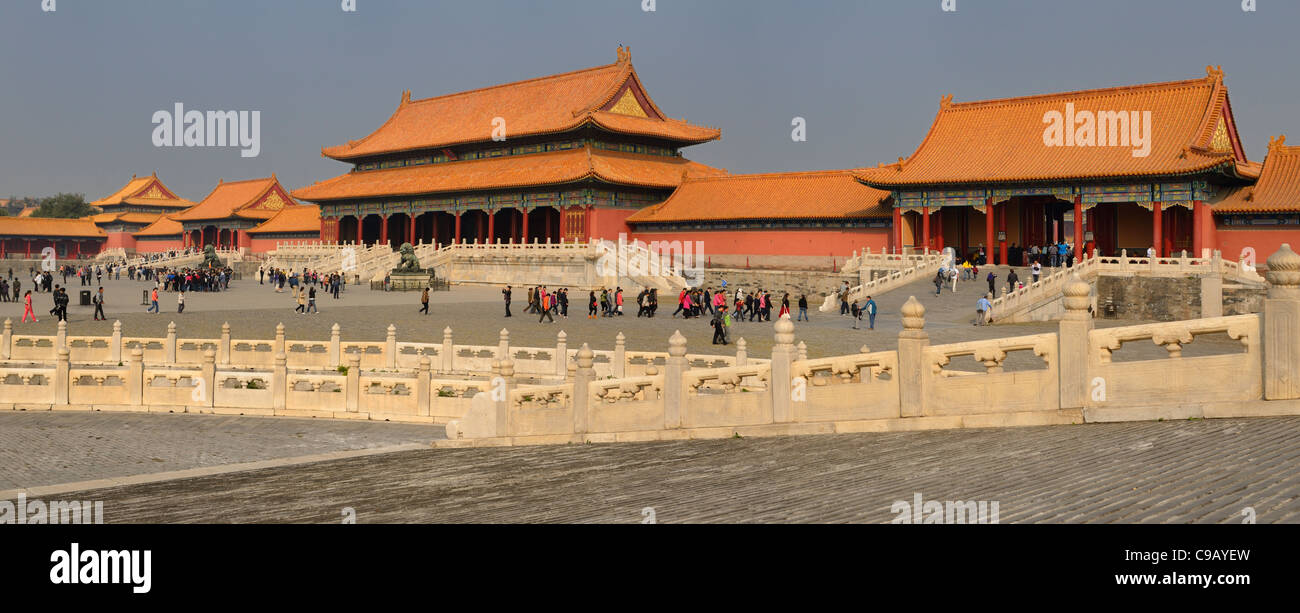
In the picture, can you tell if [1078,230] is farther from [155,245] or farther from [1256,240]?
[155,245]

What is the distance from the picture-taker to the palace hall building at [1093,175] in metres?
38.0

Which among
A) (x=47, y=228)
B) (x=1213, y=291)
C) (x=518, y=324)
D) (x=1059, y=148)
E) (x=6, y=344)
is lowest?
(x=6, y=344)

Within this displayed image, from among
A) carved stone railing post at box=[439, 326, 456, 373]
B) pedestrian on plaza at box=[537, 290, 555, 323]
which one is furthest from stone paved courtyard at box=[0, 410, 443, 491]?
pedestrian on plaza at box=[537, 290, 555, 323]

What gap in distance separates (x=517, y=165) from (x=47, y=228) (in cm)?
5931

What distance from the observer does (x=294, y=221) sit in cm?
7956

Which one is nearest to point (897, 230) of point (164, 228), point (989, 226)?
point (989, 226)

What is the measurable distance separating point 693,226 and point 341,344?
3040 centimetres

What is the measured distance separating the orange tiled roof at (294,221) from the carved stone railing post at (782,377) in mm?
68868

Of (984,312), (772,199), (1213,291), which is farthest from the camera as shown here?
(772,199)

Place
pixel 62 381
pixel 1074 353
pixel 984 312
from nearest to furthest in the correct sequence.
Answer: pixel 1074 353 → pixel 62 381 → pixel 984 312

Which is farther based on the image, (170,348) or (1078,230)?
(1078,230)

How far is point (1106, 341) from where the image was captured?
10.0 m

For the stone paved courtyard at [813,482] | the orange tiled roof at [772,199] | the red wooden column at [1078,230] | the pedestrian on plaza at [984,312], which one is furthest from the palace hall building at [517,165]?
the stone paved courtyard at [813,482]

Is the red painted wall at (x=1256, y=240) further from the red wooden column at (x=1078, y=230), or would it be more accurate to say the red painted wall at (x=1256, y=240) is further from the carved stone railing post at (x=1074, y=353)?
the carved stone railing post at (x=1074, y=353)
